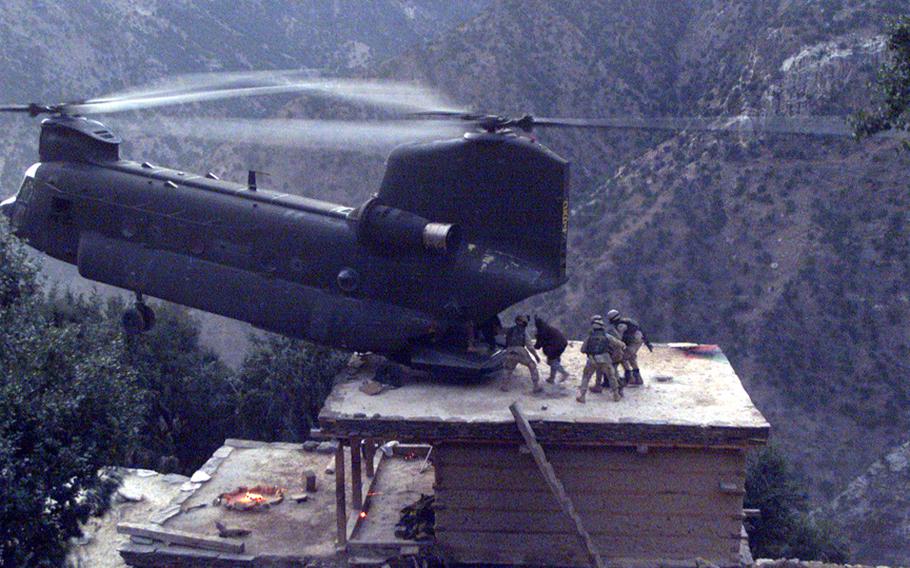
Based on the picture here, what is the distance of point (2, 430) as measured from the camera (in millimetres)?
12086

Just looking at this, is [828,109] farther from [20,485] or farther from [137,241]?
[20,485]

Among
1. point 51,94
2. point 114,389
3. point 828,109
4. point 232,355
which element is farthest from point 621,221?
point 51,94

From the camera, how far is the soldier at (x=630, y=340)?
15.8 m

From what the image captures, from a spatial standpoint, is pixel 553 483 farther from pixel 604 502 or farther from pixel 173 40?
pixel 173 40

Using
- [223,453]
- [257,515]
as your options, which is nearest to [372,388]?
[257,515]

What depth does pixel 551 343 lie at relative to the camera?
15672 millimetres

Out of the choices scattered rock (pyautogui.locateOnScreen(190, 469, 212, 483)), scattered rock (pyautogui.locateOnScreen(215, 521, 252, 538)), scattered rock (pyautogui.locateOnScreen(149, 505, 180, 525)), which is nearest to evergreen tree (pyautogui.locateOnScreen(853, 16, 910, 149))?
scattered rock (pyautogui.locateOnScreen(215, 521, 252, 538))

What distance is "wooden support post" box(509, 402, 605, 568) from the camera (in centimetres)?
1319

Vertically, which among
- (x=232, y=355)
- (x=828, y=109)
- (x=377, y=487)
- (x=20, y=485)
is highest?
(x=828, y=109)

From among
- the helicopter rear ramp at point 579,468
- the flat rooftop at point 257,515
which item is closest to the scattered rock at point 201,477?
the flat rooftop at point 257,515

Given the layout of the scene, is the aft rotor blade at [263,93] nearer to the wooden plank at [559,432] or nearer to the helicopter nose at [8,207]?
the helicopter nose at [8,207]

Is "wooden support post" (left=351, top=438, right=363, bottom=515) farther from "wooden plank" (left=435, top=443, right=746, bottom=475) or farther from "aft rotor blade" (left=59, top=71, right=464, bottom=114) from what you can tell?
"aft rotor blade" (left=59, top=71, right=464, bottom=114)

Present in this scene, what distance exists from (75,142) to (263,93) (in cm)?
390

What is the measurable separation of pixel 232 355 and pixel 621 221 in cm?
1930
